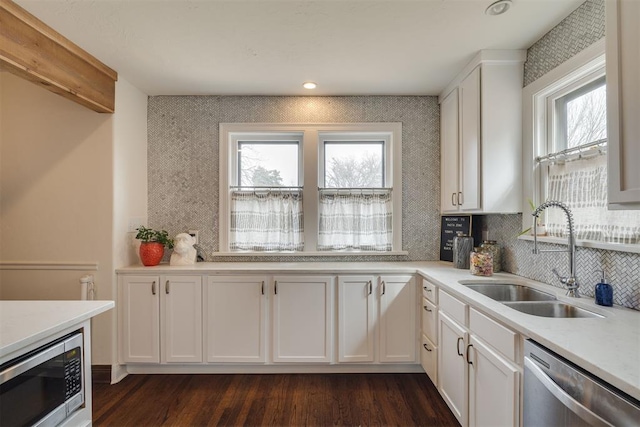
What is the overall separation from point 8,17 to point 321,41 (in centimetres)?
173

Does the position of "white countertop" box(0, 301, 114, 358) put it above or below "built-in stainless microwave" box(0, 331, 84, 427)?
above

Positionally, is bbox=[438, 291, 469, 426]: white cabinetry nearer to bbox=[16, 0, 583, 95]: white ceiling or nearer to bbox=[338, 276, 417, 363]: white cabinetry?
bbox=[338, 276, 417, 363]: white cabinetry

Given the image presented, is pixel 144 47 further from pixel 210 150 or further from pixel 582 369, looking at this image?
pixel 582 369

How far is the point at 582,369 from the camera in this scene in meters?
0.96

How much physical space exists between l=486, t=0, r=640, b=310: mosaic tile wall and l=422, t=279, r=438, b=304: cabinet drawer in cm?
63

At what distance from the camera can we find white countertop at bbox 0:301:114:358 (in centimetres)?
98

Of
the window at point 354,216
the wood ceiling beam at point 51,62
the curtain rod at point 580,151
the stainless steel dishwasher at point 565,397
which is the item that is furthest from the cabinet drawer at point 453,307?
the wood ceiling beam at point 51,62

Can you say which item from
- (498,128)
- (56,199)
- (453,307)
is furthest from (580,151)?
(56,199)

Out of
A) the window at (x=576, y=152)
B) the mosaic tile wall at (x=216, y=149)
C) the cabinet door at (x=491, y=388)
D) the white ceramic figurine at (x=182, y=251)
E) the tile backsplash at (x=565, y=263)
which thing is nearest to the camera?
the cabinet door at (x=491, y=388)

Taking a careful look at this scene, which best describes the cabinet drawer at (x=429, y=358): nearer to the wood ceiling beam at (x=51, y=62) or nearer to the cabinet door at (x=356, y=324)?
the cabinet door at (x=356, y=324)

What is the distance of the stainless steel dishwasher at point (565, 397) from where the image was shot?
0.83 m

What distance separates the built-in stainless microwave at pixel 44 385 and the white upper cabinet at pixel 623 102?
7.00 feet

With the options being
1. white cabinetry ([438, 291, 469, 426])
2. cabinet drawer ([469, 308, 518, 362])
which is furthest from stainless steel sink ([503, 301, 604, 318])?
white cabinetry ([438, 291, 469, 426])

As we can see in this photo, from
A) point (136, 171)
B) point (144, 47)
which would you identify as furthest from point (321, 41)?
point (136, 171)
